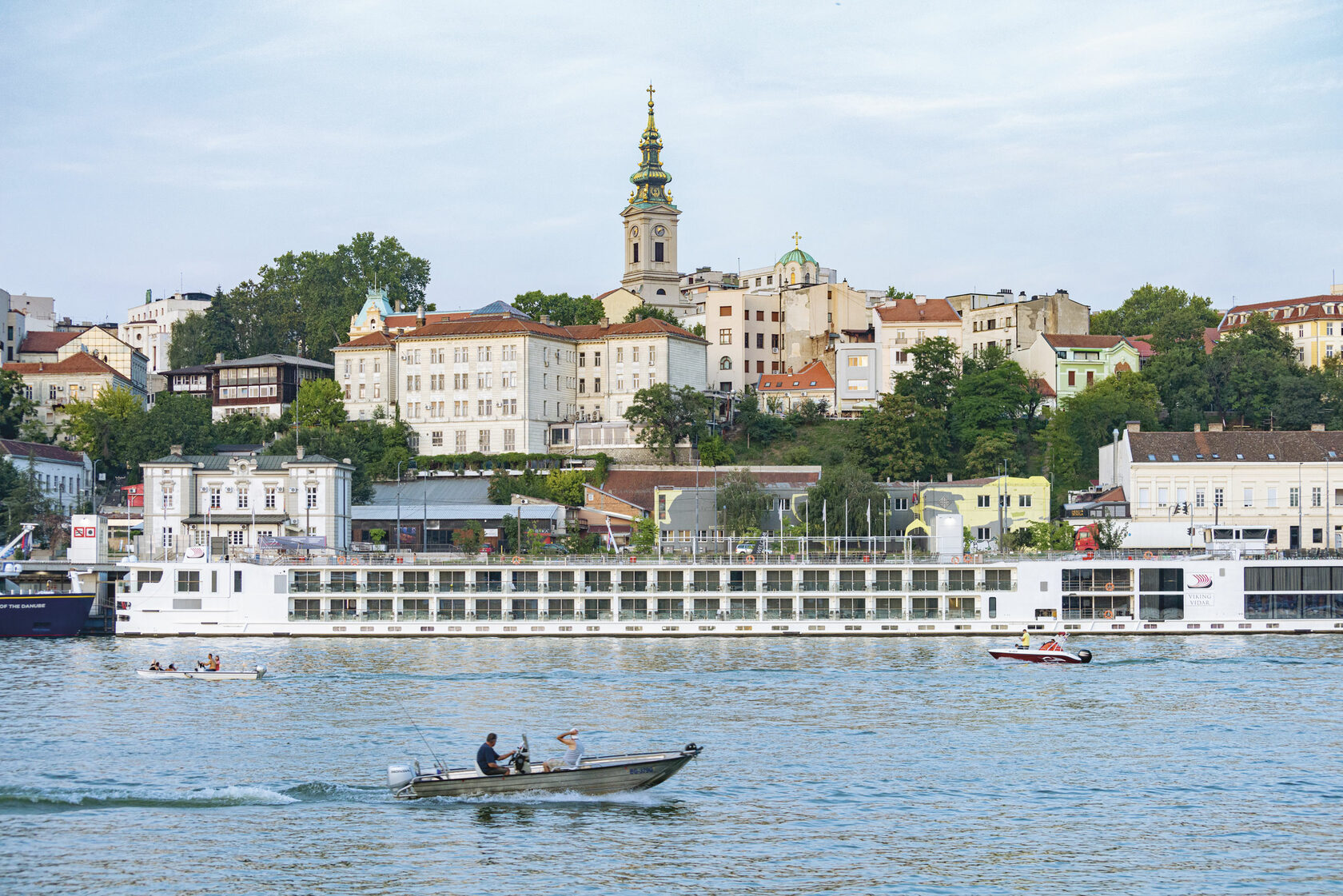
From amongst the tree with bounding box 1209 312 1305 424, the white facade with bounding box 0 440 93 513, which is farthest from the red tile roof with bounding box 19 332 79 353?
the tree with bounding box 1209 312 1305 424

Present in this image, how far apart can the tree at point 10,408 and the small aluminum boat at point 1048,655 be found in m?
84.4

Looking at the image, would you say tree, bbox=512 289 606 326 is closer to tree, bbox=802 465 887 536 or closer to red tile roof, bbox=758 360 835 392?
red tile roof, bbox=758 360 835 392

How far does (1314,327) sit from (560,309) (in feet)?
228

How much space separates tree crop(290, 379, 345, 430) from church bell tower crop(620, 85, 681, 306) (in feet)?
119

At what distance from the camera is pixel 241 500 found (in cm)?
9662

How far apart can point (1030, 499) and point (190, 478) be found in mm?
54672

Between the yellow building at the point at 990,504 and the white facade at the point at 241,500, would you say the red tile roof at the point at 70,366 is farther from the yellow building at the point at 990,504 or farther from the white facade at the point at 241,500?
the yellow building at the point at 990,504

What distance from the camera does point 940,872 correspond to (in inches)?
1280

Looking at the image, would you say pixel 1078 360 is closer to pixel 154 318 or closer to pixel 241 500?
pixel 241 500

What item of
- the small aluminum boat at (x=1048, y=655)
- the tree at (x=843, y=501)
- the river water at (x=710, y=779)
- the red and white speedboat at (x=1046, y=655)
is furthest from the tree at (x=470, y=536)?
the small aluminum boat at (x=1048, y=655)

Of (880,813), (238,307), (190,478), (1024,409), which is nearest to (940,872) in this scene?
(880,813)

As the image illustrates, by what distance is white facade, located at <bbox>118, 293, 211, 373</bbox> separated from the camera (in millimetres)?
186375

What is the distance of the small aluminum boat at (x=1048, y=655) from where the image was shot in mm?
67125

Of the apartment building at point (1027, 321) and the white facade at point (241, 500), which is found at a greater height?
the apartment building at point (1027, 321)
